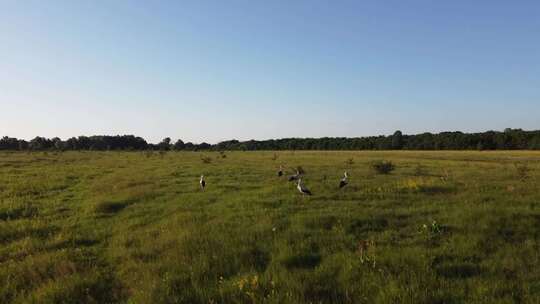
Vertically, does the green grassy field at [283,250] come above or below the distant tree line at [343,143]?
below

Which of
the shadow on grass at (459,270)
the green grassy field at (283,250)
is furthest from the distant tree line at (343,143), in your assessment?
the shadow on grass at (459,270)

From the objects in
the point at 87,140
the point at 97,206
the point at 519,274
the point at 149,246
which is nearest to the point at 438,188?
the point at 519,274

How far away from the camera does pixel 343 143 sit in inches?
5468

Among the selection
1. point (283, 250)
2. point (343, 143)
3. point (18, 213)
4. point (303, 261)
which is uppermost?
Result: point (343, 143)

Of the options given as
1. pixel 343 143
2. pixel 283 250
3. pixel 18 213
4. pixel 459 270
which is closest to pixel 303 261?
pixel 283 250

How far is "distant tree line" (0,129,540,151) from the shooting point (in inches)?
3841

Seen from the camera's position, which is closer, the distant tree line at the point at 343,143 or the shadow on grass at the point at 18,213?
the shadow on grass at the point at 18,213

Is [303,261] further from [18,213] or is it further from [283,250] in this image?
[18,213]

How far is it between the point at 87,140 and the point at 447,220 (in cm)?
17176

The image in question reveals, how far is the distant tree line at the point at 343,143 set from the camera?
320ft

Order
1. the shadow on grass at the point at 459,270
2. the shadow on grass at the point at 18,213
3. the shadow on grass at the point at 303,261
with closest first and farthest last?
the shadow on grass at the point at 459,270 < the shadow on grass at the point at 303,261 < the shadow on grass at the point at 18,213

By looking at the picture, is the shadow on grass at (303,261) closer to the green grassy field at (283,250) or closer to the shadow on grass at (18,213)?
the green grassy field at (283,250)

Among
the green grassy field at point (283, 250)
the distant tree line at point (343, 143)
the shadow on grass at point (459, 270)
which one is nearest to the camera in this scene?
the green grassy field at point (283, 250)

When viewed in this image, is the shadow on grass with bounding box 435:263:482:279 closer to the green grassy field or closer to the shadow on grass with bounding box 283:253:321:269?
the green grassy field
